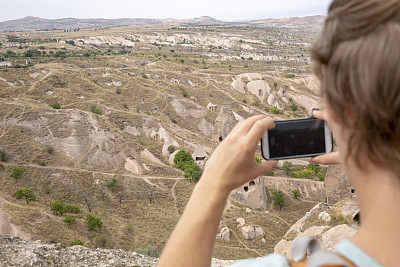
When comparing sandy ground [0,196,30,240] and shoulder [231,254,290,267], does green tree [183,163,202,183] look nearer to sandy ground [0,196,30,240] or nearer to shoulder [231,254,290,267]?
sandy ground [0,196,30,240]

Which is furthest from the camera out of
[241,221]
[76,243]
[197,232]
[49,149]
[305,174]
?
[305,174]

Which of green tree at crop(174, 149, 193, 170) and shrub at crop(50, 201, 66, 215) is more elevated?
shrub at crop(50, 201, 66, 215)

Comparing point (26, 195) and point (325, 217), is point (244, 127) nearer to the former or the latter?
point (325, 217)

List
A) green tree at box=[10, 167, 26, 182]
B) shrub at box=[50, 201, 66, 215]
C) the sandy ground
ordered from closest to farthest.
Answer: the sandy ground < shrub at box=[50, 201, 66, 215] < green tree at box=[10, 167, 26, 182]

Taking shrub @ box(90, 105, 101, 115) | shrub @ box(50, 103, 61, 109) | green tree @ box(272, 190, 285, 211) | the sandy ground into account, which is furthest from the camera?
shrub @ box(90, 105, 101, 115)

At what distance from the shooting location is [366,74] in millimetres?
939

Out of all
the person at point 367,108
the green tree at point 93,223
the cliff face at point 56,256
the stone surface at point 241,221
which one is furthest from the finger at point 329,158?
the stone surface at point 241,221

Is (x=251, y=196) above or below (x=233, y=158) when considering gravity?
below

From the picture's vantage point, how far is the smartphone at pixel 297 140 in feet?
6.57

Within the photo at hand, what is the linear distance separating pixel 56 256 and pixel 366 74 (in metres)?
7.51

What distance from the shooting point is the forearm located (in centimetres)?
132

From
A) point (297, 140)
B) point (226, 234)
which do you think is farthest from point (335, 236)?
point (226, 234)

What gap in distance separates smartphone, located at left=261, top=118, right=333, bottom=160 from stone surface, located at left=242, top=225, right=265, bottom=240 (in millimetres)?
17192

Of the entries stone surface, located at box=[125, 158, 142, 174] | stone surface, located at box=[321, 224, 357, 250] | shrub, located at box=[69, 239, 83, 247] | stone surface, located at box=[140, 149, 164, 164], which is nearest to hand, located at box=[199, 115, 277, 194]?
stone surface, located at box=[321, 224, 357, 250]
